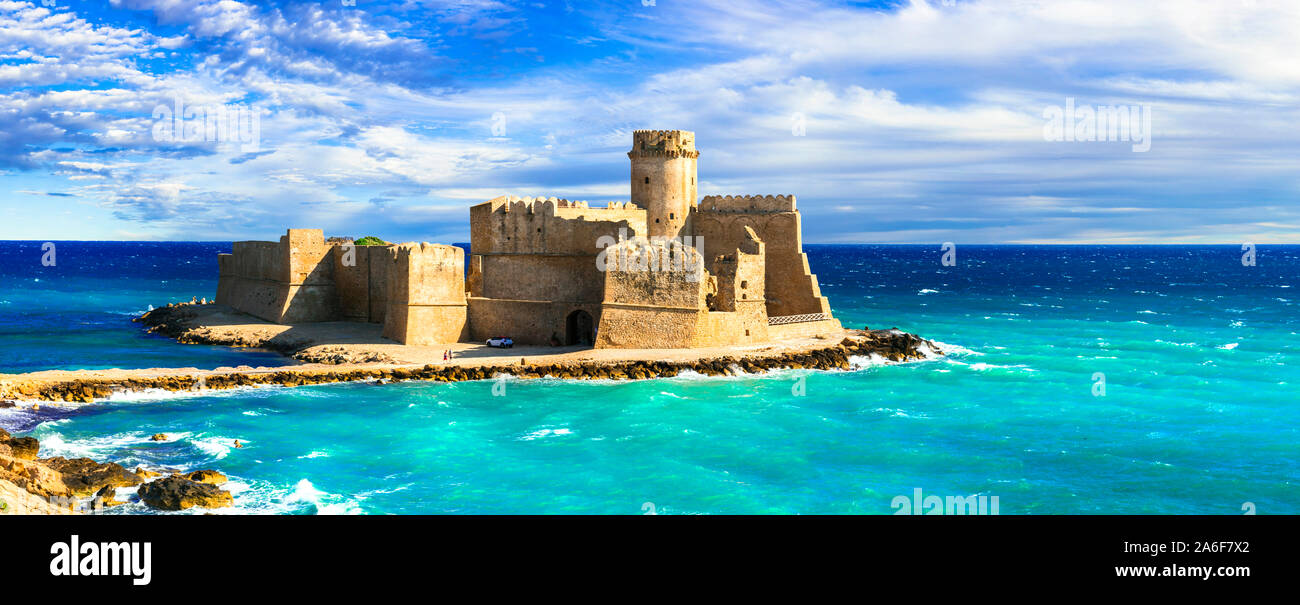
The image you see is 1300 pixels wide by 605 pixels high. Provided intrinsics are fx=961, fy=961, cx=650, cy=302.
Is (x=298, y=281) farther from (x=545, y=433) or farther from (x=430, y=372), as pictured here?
(x=545, y=433)

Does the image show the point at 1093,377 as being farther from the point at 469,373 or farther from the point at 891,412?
the point at 469,373

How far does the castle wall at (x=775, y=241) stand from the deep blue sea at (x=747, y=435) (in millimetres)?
4872

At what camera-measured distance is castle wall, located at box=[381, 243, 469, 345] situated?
126 ft

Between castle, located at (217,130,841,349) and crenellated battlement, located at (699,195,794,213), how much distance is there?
6 centimetres

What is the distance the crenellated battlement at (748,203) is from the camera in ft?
138

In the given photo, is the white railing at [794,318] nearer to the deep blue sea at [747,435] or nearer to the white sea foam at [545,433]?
the deep blue sea at [747,435]

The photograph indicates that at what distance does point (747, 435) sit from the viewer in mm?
26594

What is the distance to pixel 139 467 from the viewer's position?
21109mm

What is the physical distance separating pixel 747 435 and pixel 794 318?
14.7 m

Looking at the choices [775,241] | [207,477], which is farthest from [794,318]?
[207,477]

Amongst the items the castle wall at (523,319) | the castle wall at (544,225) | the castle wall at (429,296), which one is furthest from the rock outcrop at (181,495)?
the castle wall at (544,225)

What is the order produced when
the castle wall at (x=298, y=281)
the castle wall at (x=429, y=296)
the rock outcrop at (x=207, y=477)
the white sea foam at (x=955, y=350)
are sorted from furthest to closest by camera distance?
1. the castle wall at (x=298, y=281)
2. the white sea foam at (x=955, y=350)
3. the castle wall at (x=429, y=296)
4. the rock outcrop at (x=207, y=477)

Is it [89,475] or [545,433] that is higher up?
[89,475]

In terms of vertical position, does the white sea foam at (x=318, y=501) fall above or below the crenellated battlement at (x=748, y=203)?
below
